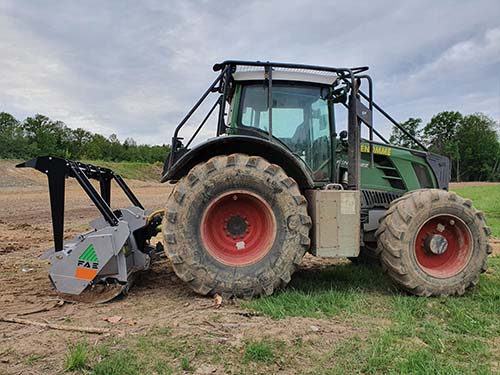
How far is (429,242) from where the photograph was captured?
4457 millimetres

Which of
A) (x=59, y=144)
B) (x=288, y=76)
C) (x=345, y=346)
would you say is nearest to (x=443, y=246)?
(x=345, y=346)

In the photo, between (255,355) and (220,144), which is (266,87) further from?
(255,355)

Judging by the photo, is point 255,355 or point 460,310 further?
point 460,310

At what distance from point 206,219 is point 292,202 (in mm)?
904

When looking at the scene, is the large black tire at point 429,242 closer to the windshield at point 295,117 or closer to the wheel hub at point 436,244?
the wheel hub at point 436,244

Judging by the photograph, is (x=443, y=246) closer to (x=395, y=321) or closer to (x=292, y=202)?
(x=395, y=321)

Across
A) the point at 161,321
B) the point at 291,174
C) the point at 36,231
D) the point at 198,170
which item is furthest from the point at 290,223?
the point at 36,231

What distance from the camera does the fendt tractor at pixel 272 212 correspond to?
4125mm

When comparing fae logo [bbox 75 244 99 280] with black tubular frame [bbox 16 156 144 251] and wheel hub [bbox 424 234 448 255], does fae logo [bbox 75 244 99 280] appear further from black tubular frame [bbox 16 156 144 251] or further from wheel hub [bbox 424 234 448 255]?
wheel hub [bbox 424 234 448 255]

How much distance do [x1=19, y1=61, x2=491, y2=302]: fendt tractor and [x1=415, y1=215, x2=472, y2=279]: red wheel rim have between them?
0.04 ft

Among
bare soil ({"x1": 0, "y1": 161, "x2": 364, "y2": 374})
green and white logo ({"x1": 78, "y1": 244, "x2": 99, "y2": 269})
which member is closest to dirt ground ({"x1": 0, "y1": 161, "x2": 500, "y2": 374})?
bare soil ({"x1": 0, "y1": 161, "x2": 364, "y2": 374})

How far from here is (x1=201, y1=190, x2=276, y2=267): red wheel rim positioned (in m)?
4.24

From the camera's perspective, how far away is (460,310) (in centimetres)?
385

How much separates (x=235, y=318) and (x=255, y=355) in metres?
0.73
